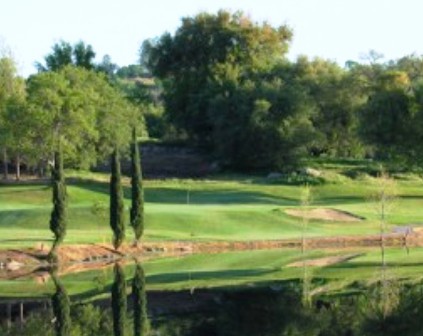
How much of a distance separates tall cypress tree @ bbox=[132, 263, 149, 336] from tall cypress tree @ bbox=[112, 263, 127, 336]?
1.41 ft

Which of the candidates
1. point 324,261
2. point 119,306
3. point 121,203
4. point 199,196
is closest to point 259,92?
point 199,196

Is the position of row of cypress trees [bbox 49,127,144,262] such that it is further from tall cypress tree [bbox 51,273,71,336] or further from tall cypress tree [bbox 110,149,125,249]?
tall cypress tree [bbox 51,273,71,336]

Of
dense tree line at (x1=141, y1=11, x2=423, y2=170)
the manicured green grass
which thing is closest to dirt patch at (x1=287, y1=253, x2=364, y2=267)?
the manicured green grass

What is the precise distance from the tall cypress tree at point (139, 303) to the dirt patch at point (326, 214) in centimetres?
1960

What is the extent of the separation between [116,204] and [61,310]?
17722 mm

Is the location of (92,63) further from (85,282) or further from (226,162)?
(85,282)

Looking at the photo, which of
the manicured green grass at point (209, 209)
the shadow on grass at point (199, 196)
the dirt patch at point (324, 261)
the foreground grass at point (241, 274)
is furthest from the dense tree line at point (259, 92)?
the foreground grass at point (241, 274)

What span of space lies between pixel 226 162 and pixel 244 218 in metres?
39.6

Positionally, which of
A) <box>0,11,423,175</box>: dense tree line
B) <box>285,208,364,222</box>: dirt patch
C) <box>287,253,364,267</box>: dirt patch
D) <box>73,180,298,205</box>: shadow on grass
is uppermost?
<box>0,11,423,175</box>: dense tree line

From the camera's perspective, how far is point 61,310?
36.8 metres

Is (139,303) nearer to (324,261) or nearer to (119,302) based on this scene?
(119,302)

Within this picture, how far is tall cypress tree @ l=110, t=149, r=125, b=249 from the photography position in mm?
53562

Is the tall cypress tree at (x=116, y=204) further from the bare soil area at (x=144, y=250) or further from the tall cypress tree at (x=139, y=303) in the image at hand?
the tall cypress tree at (x=139, y=303)

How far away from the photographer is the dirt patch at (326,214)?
2662 inches
